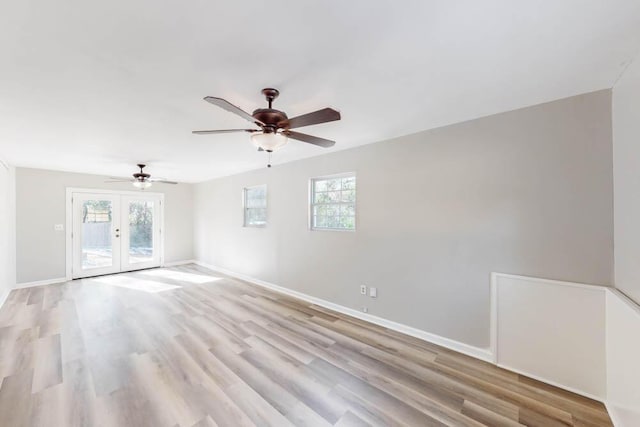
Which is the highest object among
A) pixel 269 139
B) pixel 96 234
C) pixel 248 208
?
pixel 269 139

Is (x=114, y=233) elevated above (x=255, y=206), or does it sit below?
below

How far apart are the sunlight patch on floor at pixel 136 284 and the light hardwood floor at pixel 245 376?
110cm

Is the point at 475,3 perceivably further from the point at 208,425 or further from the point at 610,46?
the point at 208,425

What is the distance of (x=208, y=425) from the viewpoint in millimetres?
1741

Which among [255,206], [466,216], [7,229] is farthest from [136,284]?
[466,216]

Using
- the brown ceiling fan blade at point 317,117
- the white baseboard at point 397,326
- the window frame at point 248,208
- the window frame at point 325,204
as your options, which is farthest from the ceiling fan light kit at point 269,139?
the window frame at point 248,208

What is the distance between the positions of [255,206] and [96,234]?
3835 millimetres

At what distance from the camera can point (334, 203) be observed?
13.0ft

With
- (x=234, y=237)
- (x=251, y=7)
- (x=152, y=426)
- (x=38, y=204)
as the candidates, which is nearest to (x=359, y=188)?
(x=251, y=7)

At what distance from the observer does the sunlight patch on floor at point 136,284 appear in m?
4.85

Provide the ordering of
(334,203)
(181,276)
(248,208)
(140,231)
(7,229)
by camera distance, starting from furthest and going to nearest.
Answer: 1. (140,231)
2. (181,276)
3. (248,208)
4. (7,229)
5. (334,203)

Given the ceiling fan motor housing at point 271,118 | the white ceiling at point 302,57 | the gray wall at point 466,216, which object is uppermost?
the white ceiling at point 302,57

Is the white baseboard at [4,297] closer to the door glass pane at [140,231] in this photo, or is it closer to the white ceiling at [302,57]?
the door glass pane at [140,231]

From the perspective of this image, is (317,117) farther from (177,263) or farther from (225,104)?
(177,263)
